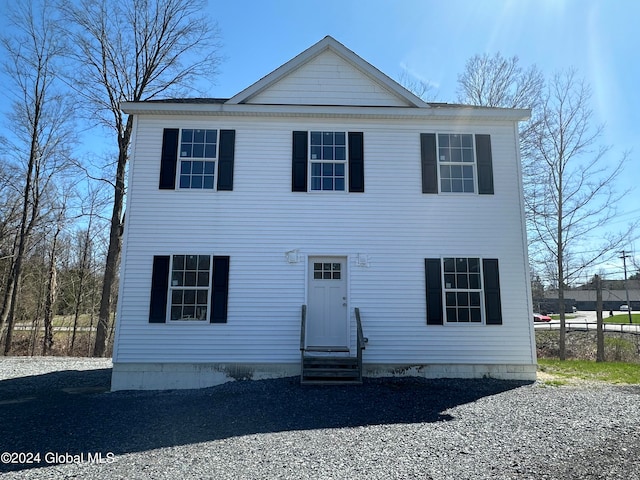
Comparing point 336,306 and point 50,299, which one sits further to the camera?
point 50,299

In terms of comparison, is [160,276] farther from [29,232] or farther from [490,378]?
[29,232]

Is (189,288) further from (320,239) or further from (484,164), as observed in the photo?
(484,164)

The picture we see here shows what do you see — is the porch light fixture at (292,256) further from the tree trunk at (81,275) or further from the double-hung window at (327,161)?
the tree trunk at (81,275)

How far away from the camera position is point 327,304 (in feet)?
28.4

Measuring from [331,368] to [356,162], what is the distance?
457 cm

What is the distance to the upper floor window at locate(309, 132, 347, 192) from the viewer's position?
29.6ft

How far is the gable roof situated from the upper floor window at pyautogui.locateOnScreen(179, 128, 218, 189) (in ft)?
3.77

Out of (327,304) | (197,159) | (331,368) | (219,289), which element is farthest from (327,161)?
(331,368)

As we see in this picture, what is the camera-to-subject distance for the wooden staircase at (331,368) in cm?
765

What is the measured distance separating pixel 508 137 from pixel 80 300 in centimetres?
2087

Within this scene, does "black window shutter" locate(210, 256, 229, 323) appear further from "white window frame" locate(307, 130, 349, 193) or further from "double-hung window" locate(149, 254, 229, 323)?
"white window frame" locate(307, 130, 349, 193)

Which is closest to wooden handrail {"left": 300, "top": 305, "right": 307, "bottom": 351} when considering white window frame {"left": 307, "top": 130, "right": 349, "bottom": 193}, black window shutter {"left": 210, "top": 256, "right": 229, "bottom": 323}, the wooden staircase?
the wooden staircase

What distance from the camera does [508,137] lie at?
934 centimetres

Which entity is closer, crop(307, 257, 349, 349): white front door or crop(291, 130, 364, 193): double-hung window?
crop(307, 257, 349, 349): white front door
